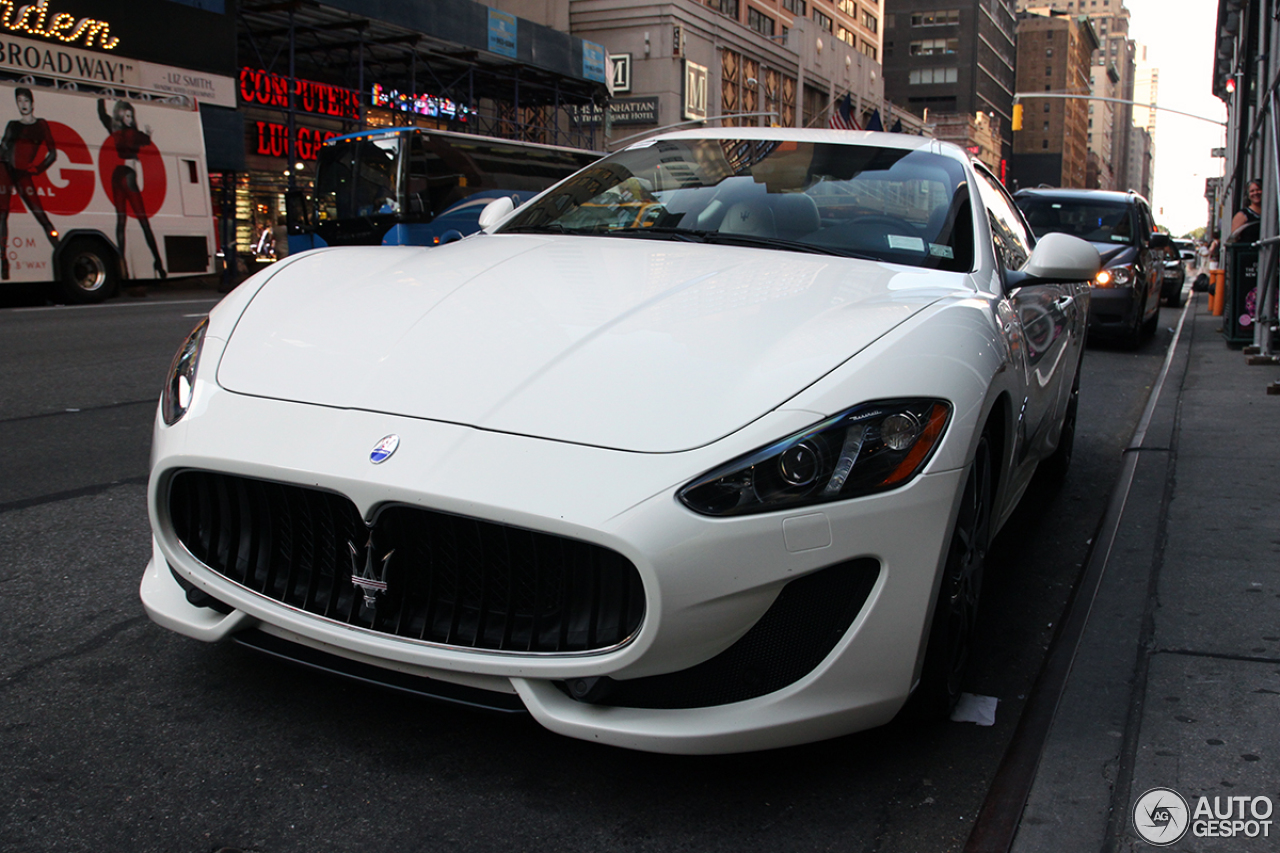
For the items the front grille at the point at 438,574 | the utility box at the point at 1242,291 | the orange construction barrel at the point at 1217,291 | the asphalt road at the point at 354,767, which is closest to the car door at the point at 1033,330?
the asphalt road at the point at 354,767

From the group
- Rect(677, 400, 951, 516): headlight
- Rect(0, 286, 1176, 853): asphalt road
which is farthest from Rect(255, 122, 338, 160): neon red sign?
Rect(677, 400, 951, 516): headlight

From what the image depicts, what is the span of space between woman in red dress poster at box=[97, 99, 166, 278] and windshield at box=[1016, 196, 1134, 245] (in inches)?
542

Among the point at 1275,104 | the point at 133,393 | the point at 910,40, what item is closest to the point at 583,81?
the point at 1275,104

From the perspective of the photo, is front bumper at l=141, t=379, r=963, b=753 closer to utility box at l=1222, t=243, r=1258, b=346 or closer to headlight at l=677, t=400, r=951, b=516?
headlight at l=677, t=400, r=951, b=516

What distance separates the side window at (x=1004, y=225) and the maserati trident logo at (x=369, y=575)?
2284mm

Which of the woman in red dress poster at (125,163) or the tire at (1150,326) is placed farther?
the woman in red dress poster at (125,163)

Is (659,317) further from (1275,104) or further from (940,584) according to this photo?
(1275,104)

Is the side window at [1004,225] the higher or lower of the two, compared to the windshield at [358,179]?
lower

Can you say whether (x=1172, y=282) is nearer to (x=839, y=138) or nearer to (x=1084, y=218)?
(x=1084, y=218)

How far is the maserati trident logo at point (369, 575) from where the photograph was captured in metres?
2.16

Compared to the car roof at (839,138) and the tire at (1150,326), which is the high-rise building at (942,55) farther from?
the car roof at (839,138)

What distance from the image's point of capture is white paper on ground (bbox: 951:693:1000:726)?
8.75 ft

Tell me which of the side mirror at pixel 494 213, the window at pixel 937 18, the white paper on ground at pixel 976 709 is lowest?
the white paper on ground at pixel 976 709

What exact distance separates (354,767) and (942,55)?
408 feet
